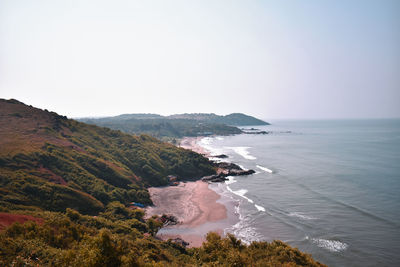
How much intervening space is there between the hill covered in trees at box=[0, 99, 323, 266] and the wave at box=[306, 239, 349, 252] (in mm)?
12054

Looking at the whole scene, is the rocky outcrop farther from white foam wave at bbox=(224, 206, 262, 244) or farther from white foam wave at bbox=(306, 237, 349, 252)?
white foam wave at bbox=(306, 237, 349, 252)

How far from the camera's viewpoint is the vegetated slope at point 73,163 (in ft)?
139

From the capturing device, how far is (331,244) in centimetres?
3778

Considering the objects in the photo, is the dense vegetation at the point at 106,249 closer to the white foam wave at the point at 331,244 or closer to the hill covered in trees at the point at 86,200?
the hill covered in trees at the point at 86,200

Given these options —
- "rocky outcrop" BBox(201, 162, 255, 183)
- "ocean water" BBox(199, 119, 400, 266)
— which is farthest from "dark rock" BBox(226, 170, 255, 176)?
"ocean water" BBox(199, 119, 400, 266)

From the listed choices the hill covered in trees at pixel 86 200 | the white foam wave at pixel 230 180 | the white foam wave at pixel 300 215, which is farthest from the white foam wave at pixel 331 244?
the white foam wave at pixel 230 180

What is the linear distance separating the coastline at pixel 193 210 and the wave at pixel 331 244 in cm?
1605

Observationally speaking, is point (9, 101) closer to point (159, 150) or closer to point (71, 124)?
point (71, 124)

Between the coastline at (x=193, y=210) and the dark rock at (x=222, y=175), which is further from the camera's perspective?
the dark rock at (x=222, y=175)

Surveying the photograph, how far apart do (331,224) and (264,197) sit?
61.1 ft

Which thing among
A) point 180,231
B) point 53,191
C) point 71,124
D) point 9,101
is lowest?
point 180,231

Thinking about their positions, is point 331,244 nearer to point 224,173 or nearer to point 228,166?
point 224,173

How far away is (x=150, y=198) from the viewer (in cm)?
6206

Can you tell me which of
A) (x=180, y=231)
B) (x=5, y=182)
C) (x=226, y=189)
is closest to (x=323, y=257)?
(x=180, y=231)
